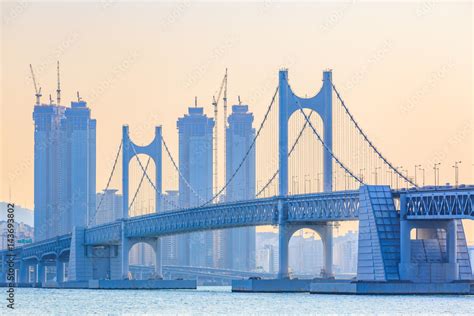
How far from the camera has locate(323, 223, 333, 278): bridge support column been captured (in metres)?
121

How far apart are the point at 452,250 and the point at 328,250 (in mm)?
19829

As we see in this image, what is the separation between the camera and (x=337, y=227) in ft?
403

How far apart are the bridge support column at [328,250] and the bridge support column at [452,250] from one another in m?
18.2

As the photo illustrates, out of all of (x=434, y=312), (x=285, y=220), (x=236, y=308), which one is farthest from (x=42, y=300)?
(x=434, y=312)

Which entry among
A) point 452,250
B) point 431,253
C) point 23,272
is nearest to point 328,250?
point 431,253

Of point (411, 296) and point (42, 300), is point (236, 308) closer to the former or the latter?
point (411, 296)

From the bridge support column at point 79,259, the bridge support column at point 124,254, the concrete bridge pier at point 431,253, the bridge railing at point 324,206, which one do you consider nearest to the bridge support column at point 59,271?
the bridge support column at point 79,259

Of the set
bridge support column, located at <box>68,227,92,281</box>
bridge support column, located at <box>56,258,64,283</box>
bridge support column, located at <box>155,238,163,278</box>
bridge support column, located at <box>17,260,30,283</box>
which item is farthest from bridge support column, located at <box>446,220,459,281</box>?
bridge support column, located at <box>17,260,30,283</box>

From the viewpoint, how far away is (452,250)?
10262 cm

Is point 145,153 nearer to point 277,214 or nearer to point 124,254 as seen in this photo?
point 124,254

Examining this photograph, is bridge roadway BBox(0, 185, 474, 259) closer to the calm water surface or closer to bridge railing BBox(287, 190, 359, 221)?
bridge railing BBox(287, 190, 359, 221)

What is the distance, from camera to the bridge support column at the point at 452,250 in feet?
336

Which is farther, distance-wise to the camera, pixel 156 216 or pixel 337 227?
pixel 156 216

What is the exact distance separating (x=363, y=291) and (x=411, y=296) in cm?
352
